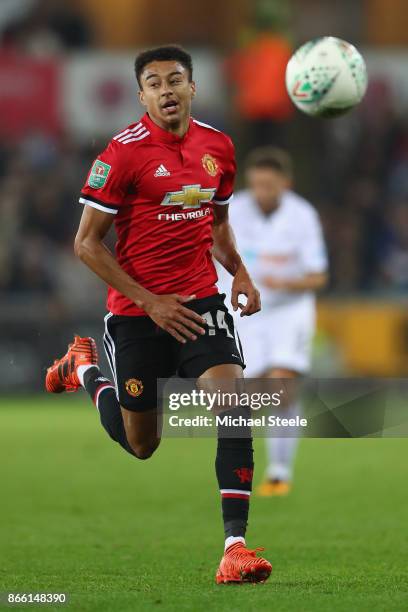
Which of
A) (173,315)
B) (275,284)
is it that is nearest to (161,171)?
(173,315)

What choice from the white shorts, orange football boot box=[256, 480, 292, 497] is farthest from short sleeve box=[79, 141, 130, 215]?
the white shorts

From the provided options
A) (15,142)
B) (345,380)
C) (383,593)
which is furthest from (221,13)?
(383,593)

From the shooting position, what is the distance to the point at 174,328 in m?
5.84

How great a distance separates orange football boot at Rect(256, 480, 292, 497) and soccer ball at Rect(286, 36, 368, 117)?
3.58 meters

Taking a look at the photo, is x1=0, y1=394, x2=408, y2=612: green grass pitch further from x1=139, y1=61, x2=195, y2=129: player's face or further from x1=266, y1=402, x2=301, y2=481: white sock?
x1=139, y1=61, x2=195, y2=129: player's face

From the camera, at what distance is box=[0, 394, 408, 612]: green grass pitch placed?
17.7ft

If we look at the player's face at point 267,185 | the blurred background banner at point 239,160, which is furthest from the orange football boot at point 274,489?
the blurred background banner at point 239,160

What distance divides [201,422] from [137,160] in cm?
157

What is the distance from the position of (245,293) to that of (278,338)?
3.82 meters

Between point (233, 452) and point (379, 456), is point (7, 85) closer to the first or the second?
point (379, 456)

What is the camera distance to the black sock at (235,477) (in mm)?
5738

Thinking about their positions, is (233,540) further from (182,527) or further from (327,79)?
(327,79)

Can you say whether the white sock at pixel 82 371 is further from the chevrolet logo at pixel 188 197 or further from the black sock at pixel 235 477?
the black sock at pixel 235 477

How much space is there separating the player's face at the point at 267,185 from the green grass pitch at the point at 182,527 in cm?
214
